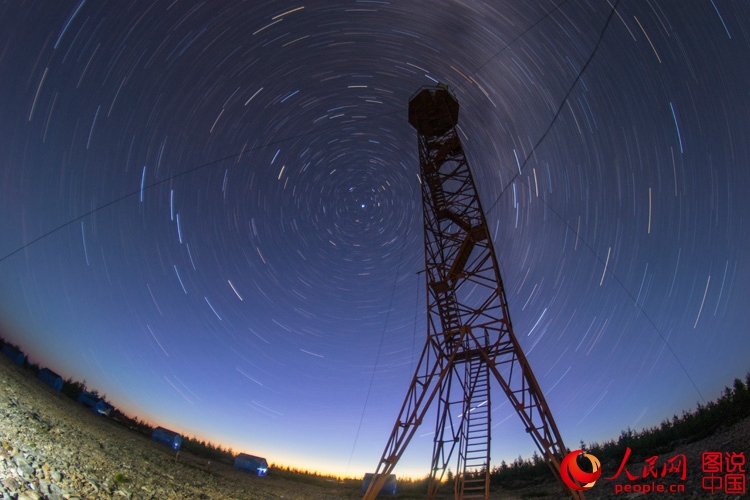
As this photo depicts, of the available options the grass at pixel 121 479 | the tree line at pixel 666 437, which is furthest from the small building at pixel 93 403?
the tree line at pixel 666 437

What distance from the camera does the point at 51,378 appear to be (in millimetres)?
23109

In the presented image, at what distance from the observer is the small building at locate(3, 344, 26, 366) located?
2459 cm

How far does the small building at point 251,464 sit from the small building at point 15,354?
19.6 m

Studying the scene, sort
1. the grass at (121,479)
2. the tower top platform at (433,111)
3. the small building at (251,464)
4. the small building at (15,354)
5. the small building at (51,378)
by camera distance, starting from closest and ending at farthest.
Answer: the grass at (121,479) → the tower top platform at (433,111) → the small building at (251,464) → the small building at (51,378) → the small building at (15,354)

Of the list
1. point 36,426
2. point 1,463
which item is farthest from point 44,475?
point 36,426

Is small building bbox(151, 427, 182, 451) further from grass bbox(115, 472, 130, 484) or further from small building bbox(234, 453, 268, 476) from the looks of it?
grass bbox(115, 472, 130, 484)

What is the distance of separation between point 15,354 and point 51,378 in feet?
17.6

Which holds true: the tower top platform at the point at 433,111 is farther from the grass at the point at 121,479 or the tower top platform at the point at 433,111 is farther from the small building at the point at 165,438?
the small building at the point at 165,438

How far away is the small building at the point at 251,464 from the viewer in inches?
778

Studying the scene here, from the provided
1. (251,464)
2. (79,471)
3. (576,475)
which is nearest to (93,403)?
(251,464)

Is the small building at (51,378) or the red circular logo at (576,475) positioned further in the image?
the small building at (51,378)

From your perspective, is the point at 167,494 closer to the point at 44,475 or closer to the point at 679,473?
the point at 44,475

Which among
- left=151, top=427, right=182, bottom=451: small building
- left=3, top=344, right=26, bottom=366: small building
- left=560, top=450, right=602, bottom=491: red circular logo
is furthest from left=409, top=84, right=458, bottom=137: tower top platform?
left=3, top=344, right=26, bottom=366: small building

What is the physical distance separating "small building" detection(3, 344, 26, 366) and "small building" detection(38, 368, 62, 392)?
2814 mm
